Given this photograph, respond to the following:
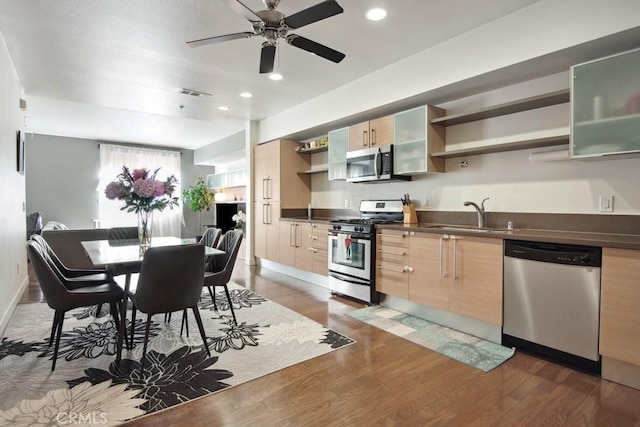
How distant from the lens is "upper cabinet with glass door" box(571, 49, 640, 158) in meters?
2.20

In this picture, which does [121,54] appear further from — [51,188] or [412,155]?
[51,188]

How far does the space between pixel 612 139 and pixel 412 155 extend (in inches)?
66.6

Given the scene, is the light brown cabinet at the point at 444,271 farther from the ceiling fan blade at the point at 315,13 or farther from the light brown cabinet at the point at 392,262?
the ceiling fan blade at the point at 315,13

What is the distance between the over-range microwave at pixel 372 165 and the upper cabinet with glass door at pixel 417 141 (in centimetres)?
8

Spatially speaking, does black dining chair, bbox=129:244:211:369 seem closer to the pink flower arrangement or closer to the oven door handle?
the pink flower arrangement

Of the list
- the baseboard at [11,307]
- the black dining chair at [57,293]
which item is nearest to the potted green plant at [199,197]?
the baseboard at [11,307]

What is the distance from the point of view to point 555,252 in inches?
93.5

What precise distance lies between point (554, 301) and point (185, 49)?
12.6 feet

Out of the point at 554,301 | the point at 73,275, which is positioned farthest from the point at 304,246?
the point at 554,301

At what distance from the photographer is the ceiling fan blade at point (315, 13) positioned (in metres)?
2.10

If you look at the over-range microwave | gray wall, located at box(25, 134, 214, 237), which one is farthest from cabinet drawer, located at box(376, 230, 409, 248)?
gray wall, located at box(25, 134, 214, 237)

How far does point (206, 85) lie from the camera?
4.40 m

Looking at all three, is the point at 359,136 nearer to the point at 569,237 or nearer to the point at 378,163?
the point at 378,163

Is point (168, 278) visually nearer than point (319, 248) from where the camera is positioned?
Yes
